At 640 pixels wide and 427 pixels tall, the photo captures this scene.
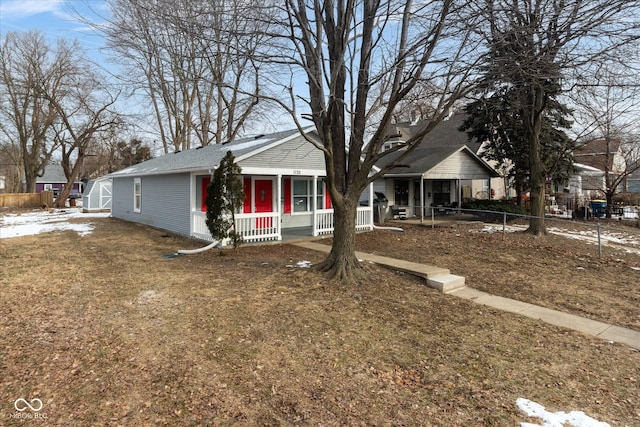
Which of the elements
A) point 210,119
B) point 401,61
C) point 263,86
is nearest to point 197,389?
point 401,61

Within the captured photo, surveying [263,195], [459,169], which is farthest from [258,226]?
[459,169]

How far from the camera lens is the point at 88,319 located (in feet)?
16.7

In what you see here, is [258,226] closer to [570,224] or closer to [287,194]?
[287,194]

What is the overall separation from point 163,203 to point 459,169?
50.0 feet

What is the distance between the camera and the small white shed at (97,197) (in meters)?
26.6

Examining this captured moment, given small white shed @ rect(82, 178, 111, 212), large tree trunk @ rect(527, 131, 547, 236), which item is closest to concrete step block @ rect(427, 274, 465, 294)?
large tree trunk @ rect(527, 131, 547, 236)

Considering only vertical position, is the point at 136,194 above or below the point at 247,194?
above

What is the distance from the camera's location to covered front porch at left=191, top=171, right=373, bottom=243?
1162 cm

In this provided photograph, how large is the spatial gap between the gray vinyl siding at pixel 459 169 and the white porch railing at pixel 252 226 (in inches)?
403

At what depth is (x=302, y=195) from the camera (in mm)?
14898

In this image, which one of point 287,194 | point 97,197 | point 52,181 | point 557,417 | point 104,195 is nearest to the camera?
point 557,417

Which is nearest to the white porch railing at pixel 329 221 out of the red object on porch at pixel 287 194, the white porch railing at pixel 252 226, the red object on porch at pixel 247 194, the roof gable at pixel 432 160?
the white porch railing at pixel 252 226

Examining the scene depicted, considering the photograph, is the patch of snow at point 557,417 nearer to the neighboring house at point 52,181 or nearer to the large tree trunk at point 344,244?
the large tree trunk at point 344,244

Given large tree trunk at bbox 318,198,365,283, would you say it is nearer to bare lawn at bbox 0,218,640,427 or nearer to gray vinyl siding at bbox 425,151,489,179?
bare lawn at bbox 0,218,640,427
